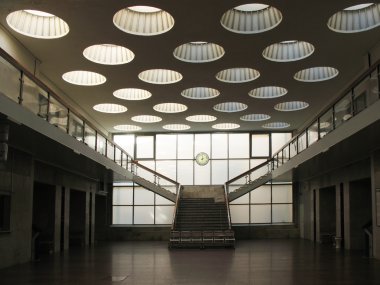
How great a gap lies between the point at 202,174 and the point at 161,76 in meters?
14.9

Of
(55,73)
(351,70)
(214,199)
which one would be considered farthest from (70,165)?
(351,70)

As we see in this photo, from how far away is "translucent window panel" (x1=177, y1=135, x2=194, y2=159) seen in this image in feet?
128

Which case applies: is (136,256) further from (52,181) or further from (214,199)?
(214,199)

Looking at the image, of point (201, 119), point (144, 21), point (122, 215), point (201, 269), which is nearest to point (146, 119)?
point (201, 119)

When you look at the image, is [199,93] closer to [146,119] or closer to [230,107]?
[230,107]

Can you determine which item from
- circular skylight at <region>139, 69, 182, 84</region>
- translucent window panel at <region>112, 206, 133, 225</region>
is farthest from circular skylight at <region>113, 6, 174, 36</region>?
translucent window panel at <region>112, 206, 133, 225</region>

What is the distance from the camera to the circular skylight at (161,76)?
24.8m

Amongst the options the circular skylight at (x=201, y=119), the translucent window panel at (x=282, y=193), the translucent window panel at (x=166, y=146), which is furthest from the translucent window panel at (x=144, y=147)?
the translucent window panel at (x=282, y=193)

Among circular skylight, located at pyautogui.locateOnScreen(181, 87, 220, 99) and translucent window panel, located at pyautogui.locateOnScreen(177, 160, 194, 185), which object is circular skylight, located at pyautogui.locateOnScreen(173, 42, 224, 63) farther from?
translucent window panel, located at pyautogui.locateOnScreen(177, 160, 194, 185)

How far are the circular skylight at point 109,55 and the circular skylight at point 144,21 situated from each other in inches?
116

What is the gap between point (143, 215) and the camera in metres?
38.2

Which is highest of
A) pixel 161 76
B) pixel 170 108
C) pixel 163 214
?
pixel 161 76

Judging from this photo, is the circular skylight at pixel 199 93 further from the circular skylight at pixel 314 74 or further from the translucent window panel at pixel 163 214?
the translucent window panel at pixel 163 214

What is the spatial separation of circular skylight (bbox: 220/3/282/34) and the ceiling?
26 centimetres
